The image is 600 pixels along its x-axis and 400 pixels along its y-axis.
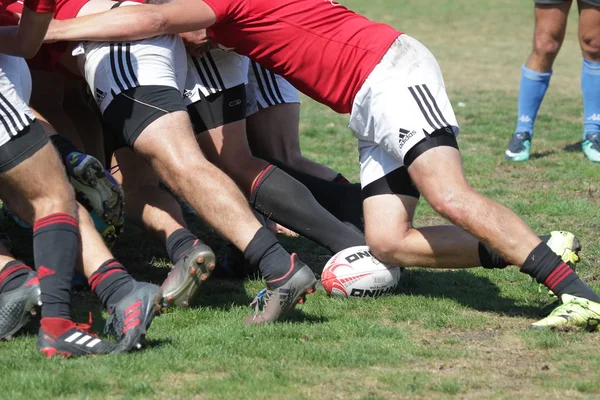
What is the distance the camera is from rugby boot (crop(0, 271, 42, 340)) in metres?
4.52

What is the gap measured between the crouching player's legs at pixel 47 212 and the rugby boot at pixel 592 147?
5783 mm

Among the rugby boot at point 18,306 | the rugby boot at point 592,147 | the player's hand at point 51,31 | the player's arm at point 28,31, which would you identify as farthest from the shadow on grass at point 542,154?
the rugby boot at point 18,306

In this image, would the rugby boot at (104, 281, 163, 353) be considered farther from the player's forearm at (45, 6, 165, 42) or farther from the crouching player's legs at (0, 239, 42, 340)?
the player's forearm at (45, 6, 165, 42)

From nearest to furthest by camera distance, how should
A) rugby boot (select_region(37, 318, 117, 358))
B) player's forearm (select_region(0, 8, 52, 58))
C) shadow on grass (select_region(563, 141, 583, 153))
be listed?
rugby boot (select_region(37, 318, 117, 358)), player's forearm (select_region(0, 8, 52, 58)), shadow on grass (select_region(563, 141, 583, 153))

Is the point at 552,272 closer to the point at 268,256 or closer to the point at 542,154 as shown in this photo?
the point at 268,256

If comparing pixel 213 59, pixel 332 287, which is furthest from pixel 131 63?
pixel 332 287

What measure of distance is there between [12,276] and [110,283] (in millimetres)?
489

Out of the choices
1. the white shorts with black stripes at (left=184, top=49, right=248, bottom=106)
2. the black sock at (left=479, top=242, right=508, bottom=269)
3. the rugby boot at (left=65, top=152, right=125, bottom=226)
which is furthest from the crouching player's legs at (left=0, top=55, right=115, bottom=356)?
the black sock at (left=479, top=242, right=508, bottom=269)

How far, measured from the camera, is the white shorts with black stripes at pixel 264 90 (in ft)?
21.5

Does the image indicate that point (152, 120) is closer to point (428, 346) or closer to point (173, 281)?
point (173, 281)

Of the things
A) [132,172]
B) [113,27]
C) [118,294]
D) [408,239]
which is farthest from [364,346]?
[132,172]

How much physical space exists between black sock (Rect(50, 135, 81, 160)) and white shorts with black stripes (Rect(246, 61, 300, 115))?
1.35 m

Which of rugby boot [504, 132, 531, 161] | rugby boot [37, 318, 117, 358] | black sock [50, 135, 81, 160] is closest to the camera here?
rugby boot [37, 318, 117, 358]

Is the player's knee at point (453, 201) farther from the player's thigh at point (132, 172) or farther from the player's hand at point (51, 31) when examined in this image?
the player's hand at point (51, 31)
